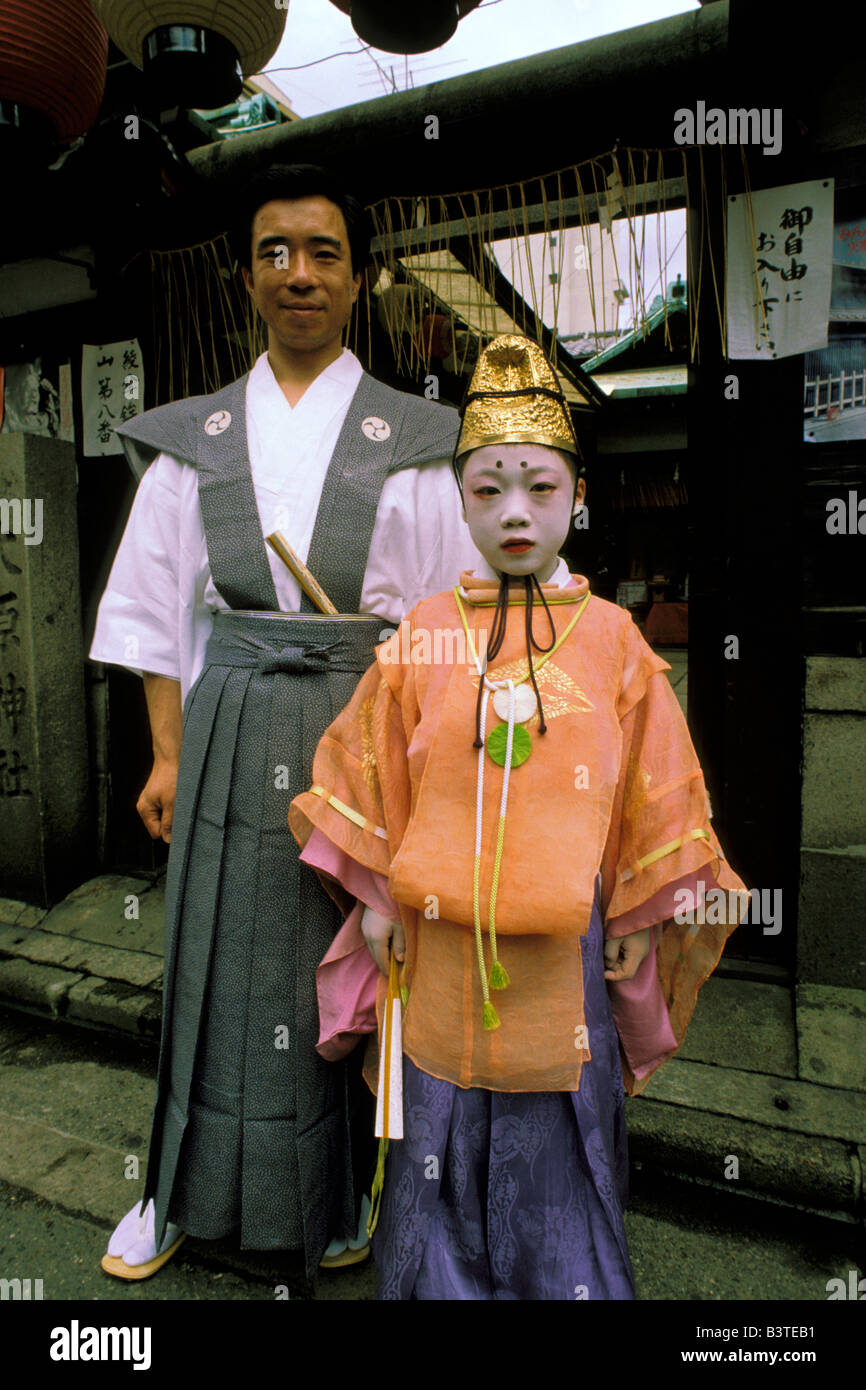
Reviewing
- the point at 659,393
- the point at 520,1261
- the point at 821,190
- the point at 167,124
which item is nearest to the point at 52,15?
the point at 167,124

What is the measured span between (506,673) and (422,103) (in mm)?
2958

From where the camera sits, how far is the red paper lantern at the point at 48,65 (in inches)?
115

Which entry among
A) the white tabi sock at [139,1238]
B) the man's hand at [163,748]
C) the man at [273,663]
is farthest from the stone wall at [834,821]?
the white tabi sock at [139,1238]

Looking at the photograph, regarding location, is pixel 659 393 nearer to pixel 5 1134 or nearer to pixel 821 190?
pixel 821 190

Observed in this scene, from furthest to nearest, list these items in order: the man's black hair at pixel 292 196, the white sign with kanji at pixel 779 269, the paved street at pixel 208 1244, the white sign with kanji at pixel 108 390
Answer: the white sign with kanji at pixel 108 390 → the white sign with kanji at pixel 779 269 → the paved street at pixel 208 1244 → the man's black hair at pixel 292 196

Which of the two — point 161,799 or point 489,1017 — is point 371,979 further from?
point 161,799

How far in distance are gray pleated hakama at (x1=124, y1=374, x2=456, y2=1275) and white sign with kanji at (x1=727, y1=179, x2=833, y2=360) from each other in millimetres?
1759

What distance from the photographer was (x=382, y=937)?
1.86 metres

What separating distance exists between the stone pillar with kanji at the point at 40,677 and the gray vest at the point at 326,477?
254 centimetres

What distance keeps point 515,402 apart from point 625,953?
1.28m

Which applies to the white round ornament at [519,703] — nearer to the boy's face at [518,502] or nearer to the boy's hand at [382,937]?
the boy's face at [518,502]

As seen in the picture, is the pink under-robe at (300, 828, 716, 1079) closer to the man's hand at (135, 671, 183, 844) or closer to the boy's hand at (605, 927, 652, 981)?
the boy's hand at (605, 927, 652, 981)

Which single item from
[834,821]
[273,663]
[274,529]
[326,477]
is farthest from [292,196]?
[834,821]
